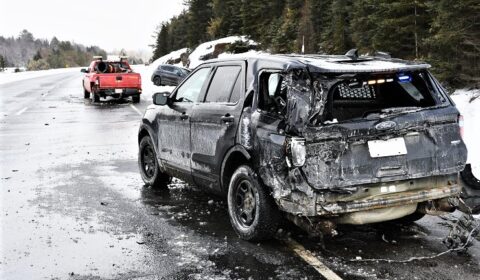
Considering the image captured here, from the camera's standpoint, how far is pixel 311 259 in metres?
4.66

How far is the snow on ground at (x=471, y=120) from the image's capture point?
8.43 meters

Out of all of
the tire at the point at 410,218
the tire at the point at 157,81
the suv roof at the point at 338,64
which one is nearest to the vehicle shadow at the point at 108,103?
the tire at the point at 157,81

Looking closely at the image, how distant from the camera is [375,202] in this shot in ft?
15.1

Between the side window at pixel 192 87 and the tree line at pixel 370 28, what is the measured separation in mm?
7657

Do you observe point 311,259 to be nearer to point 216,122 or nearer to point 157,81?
point 216,122

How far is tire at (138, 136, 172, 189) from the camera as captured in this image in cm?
743

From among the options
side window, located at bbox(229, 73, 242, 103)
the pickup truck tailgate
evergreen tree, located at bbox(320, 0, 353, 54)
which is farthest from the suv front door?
evergreen tree, located at bbox(320, 0, 353, 54)

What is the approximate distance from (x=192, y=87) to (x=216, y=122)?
1.09 metres

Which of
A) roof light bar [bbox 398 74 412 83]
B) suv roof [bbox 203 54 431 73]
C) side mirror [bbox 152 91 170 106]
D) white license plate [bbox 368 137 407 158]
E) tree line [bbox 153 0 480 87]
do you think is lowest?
white license plate [bbox 368 137 407 158]

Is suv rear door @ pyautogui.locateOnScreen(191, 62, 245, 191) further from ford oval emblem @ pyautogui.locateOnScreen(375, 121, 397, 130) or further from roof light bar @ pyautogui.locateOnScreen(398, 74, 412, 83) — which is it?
roof light bar @ pyautogui.locateOnScreen(398, 74, 412, 83)

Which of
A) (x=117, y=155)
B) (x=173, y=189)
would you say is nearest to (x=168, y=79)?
(x=117, y=155)

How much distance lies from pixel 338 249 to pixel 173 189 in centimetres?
315

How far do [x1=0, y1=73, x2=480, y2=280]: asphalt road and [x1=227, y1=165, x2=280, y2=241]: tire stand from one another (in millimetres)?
129

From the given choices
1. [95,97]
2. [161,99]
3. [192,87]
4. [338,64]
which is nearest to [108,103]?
[95,97]
